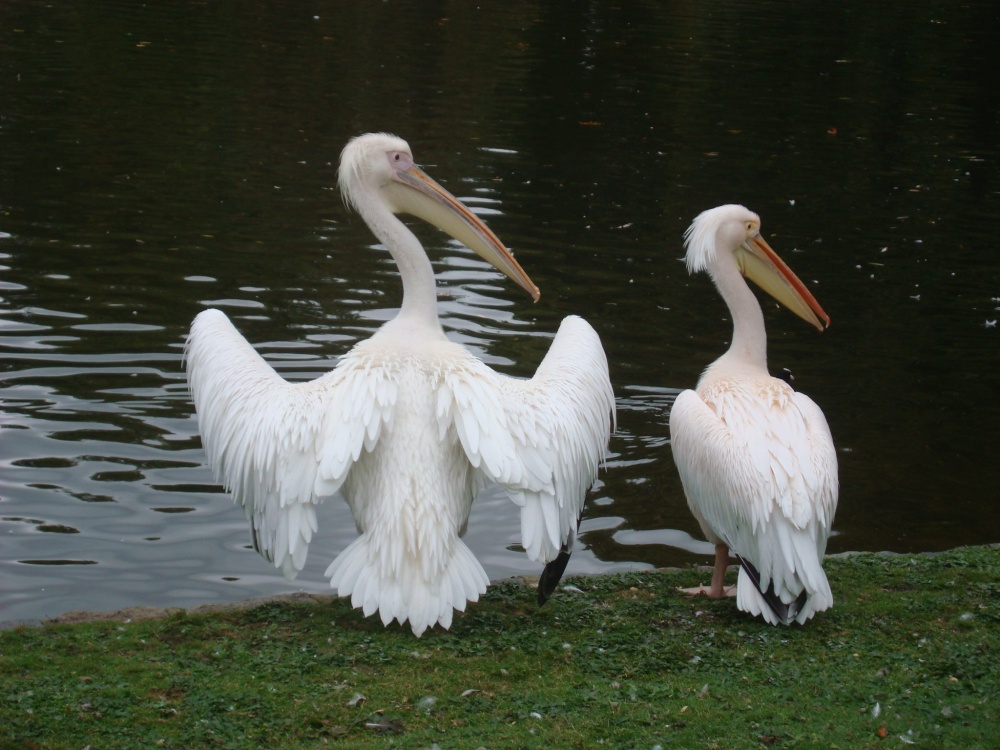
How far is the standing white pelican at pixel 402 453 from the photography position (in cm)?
414

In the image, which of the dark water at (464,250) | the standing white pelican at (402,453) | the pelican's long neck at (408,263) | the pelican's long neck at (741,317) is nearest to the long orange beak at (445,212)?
the pelican's long neck at (408,263)

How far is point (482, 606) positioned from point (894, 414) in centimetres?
373

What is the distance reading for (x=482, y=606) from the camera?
183 inches

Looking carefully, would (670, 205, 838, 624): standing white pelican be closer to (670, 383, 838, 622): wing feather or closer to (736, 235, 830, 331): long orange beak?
(670, 383, 838, 622): wing feather

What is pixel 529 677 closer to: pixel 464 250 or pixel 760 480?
pixel 760 480

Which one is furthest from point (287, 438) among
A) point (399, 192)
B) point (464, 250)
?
point (464, 250)

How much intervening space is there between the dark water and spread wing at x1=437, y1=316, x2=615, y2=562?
4.04 ft

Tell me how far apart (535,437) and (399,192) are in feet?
5.04

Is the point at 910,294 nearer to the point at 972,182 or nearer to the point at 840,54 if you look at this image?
the point at 972,182

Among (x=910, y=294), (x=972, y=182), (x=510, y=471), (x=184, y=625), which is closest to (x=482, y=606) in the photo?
(x=510, y=471)

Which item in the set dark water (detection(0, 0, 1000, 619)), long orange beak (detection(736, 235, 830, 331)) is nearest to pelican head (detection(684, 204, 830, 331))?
long orange beak (detection(736, 235, 830, 331))

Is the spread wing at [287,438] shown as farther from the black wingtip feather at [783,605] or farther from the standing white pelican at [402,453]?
the black wingtip feather at [783,605]

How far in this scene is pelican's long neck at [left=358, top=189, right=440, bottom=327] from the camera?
496cm

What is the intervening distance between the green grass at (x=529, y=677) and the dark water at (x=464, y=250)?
105 cm
